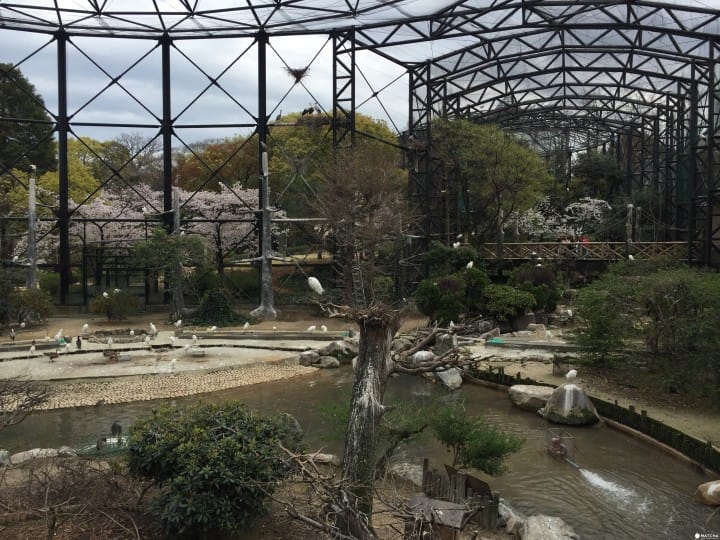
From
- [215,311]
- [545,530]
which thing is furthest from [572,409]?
[215,311]

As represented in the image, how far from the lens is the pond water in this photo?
708cm

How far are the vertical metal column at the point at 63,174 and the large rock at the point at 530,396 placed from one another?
16.2 metres

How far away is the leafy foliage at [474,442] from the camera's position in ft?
23.1

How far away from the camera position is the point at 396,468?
795 cm

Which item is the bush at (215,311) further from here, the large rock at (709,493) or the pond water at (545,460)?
the large rock at (709,493)

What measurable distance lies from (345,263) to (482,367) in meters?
7.20

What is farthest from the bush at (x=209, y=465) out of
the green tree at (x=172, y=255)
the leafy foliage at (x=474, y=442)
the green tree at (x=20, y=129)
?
the green tree at (x=20, y=129)

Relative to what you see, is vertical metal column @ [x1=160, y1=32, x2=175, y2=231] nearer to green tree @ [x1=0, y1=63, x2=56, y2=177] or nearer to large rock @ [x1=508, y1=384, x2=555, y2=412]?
green tree @ [x1=0, y1=63, x2=56, y2=177]

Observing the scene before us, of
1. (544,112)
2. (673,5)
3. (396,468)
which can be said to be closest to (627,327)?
(396,468)

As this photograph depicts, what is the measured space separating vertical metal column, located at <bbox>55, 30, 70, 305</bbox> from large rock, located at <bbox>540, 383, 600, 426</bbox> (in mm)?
17264

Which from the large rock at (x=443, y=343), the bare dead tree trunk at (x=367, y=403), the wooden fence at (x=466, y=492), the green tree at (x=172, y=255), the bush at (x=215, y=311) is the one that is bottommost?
the wooden fence at (x=466, y=492)

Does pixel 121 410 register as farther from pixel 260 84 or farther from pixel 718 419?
pixel 260 84

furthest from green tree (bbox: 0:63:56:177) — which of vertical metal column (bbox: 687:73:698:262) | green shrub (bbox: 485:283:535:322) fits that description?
vertical metal column (bbox: 687:73:698:262)

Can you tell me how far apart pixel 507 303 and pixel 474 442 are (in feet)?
37.3
